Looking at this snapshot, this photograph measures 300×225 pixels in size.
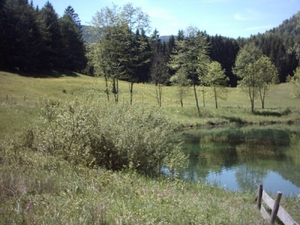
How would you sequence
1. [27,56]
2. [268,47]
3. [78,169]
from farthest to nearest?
[268,47], [27,56], [78,169]

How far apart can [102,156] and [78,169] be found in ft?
10.4

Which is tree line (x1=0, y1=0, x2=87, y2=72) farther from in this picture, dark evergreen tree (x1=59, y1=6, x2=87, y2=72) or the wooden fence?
the wooden fence

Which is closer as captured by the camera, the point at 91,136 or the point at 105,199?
the point at 105,199

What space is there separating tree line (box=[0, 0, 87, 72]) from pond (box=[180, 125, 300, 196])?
4526cm

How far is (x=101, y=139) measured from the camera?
15273 mm

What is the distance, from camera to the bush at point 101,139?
15102mm

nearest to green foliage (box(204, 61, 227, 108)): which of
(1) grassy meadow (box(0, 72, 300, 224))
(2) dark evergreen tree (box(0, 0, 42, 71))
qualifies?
(2) dark evergreen tree (box(0, 0, 42, 71))

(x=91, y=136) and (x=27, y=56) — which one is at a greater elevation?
(x=27, y=56)

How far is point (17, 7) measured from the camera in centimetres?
7462

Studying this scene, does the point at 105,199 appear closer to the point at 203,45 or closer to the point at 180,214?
the point at 180,214

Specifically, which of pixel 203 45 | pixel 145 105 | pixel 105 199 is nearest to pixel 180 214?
pixel 105 199

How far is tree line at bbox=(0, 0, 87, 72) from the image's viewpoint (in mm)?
69812

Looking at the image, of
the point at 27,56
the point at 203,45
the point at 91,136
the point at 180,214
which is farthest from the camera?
the point at 27,56

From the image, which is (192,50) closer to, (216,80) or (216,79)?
(216,79)
